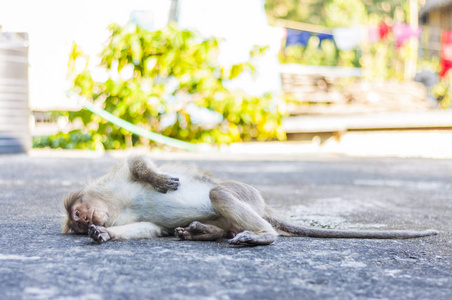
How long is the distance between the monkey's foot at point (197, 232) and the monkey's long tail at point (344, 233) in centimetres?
31

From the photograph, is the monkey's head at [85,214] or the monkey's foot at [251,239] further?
the monkey's head at [85,214]

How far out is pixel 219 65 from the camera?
9219 millimetres

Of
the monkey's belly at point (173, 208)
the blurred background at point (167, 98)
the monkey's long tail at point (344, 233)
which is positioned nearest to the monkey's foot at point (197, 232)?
the monkey's belly at point (173, 208)

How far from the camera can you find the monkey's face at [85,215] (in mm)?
2318

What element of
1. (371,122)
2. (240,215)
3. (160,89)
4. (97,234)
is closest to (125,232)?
(97,234)

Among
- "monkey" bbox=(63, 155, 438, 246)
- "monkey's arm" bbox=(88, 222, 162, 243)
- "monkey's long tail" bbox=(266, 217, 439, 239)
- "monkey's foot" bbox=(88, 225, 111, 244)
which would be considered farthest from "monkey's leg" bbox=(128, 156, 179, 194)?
"monkey's long tail" bbox=(266, 217, 439, 239)

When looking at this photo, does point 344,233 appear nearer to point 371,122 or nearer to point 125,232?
point 125,232

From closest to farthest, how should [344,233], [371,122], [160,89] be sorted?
[344,233]
[160,89]
[371,122]

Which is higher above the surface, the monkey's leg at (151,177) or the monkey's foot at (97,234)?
the monkey's leg at (151,177)

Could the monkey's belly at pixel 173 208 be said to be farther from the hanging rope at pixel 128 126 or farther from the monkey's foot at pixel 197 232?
the hanging rope at pixel 128 126

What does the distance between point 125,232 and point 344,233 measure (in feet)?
3.17

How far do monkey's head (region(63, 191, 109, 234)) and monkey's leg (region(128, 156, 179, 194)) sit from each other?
211mm

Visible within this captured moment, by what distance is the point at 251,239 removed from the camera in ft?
6.98

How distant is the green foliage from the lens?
8609mm
